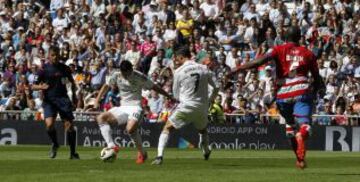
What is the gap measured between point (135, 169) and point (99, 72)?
65.1ft

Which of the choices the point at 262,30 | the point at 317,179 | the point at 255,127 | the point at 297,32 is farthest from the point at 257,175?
the point at 262,30

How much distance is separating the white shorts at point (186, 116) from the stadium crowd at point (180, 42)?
1170 centimetres

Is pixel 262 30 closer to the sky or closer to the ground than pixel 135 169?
closer to the sky

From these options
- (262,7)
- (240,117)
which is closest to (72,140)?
(240,117)

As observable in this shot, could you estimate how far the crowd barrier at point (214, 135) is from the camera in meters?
33.2

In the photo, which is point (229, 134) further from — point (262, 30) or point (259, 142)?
point (262, 30)

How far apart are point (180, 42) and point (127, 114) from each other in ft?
53.4

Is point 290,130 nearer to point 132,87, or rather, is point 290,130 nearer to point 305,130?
point 305,130

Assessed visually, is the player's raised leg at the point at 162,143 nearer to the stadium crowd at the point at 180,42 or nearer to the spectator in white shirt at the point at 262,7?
the stadium crowd at the point at 180,42

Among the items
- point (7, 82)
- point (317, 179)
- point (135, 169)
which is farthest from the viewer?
point (7, 82)

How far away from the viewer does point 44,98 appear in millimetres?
24781

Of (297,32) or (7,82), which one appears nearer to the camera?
(297,32)

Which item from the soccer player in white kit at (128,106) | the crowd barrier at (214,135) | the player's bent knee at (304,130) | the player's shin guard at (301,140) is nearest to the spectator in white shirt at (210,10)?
the crowd barrier at (214,135)

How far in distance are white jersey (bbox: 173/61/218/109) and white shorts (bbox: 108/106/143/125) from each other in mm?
825
